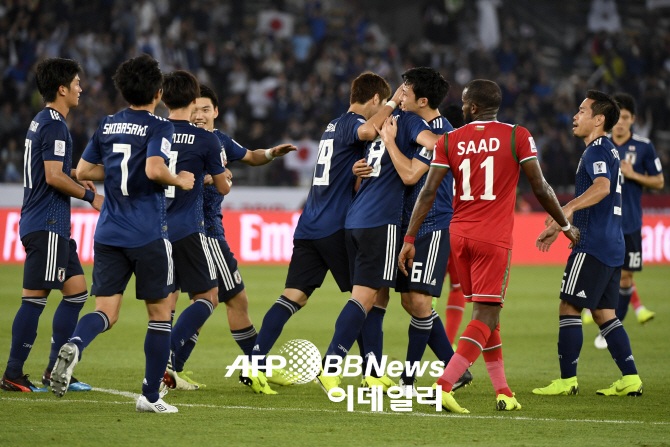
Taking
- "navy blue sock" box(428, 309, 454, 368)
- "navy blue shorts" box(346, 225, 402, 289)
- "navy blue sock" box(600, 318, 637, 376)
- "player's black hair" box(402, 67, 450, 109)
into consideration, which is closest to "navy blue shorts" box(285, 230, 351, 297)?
"navy blue shorts" box(346, 225, 402, 289)

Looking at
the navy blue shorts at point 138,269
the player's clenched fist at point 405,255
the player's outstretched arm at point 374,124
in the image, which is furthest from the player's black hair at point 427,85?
the navy blue shorts at point 138,269

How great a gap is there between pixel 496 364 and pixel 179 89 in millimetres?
2879

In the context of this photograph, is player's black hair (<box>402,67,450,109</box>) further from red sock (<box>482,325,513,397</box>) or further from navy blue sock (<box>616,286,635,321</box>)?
navy blue sock (<box>616,286,635,321</box>)

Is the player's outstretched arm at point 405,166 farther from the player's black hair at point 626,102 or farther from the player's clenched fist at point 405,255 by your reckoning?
the player's black hair at point 626,102

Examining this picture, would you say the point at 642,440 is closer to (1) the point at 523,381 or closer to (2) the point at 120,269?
(1) the point at 523,381

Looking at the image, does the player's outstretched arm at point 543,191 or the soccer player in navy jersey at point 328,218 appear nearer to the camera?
the player's outstretched arm at point 543,191

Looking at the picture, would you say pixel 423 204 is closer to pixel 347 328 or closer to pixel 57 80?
pixel 347 328

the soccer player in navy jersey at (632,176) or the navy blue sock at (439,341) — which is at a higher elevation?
the soccer player in navy jersey at (632,176)

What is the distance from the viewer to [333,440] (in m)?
4.56

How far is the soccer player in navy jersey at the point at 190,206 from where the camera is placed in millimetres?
5984

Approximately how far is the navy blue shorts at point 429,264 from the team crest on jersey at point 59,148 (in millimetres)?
2581

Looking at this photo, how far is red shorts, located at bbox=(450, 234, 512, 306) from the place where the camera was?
5430 millimetres

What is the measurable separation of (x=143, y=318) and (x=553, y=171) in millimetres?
13845

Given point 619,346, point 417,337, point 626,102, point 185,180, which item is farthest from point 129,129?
point 626,102
